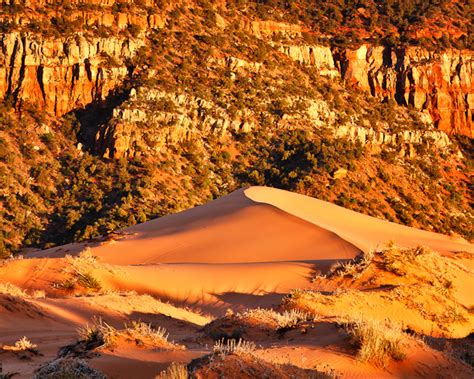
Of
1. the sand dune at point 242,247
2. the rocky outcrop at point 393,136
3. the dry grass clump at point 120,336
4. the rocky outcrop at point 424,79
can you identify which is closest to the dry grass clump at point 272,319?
the dry grass clump at point 120,336

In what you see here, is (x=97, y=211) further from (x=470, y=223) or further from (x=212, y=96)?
(x=470, y=223)

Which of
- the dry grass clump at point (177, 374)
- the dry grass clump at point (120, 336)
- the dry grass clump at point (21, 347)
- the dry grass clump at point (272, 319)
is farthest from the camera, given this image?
the dry grass clump at point (272, 319)

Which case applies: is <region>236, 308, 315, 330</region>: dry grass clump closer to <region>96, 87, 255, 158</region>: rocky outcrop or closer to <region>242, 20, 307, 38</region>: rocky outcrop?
<region>96, 87, 255, 158</region>: rocky outcrop

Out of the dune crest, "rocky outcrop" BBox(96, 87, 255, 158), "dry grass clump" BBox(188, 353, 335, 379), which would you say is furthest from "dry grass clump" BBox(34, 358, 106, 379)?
"rocky outcrop" BBox(96, 87, 255, 158)

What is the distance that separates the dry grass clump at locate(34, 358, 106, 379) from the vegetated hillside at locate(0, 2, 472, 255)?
3057cm

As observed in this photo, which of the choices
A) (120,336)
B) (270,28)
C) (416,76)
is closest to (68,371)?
(120,336)

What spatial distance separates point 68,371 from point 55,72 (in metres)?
46.4

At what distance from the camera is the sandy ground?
766 centimetres

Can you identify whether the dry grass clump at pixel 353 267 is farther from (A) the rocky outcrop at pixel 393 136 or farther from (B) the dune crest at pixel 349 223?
(A) the rocky outcrop at pixel 393 136

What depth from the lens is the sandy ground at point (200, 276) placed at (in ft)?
25.1

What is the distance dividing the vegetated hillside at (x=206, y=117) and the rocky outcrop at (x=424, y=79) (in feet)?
0.43

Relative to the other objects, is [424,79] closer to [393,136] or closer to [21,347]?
[393,136]

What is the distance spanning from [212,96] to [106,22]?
11.0m

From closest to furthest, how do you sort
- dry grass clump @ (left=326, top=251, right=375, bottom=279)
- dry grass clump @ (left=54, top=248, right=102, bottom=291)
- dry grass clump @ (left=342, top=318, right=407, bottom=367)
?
dry grass clump @ (left=342, top=318, right=407, bottom=367) → dry grass clump @ (left=54, top=248, right=102, bottom=291) → dry grass clump @ (left=326, top=251, right=375, bottom=279)
